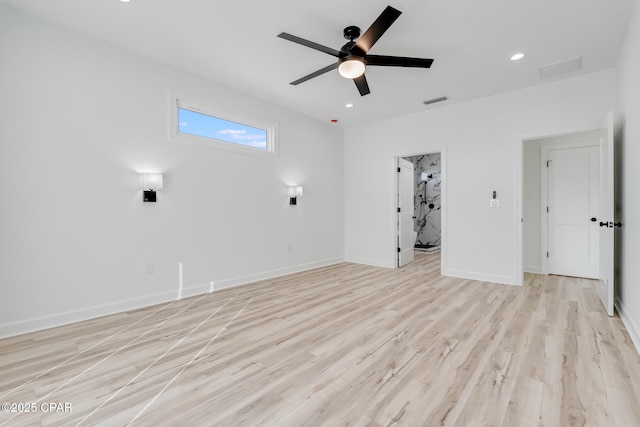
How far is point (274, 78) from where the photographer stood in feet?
12.5

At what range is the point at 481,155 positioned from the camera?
4520 mm

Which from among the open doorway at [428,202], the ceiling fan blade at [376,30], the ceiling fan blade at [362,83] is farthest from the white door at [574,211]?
the ceiling fan blade at [376,30]

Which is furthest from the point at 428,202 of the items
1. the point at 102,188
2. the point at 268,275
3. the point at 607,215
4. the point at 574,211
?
the point at 102,188

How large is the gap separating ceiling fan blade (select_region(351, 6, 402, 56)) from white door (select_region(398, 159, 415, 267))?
127 inches

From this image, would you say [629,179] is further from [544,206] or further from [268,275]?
[268,275]

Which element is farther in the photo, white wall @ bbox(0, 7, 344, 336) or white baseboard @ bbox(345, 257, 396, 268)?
white baseboard @ bbox(345, 257, 396, 268)

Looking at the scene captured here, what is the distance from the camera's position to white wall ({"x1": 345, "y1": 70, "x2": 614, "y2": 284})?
3832 mm

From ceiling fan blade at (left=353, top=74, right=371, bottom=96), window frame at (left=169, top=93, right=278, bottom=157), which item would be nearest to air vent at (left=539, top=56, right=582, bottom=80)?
ceiling fan blade at (left=353, top=74, right=371, bottom=96)

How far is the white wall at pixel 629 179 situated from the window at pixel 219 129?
13.7ft

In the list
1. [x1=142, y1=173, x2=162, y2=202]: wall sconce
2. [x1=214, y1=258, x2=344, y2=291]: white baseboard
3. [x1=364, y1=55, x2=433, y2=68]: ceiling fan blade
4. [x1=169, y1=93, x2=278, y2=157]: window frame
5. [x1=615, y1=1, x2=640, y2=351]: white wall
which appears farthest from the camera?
[x1=214, y1=258, x2=344, y2=291]: white baseboard

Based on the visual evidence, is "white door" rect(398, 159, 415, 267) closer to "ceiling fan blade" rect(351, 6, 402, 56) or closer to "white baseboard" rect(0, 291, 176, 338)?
"ceiling fan blade" rect(351, 6, 402, 56)

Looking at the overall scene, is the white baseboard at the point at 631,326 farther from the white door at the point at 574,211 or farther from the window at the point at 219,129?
the window at the point at 219,129

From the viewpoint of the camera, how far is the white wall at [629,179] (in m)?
2.39

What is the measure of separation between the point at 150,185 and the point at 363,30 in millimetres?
2814
